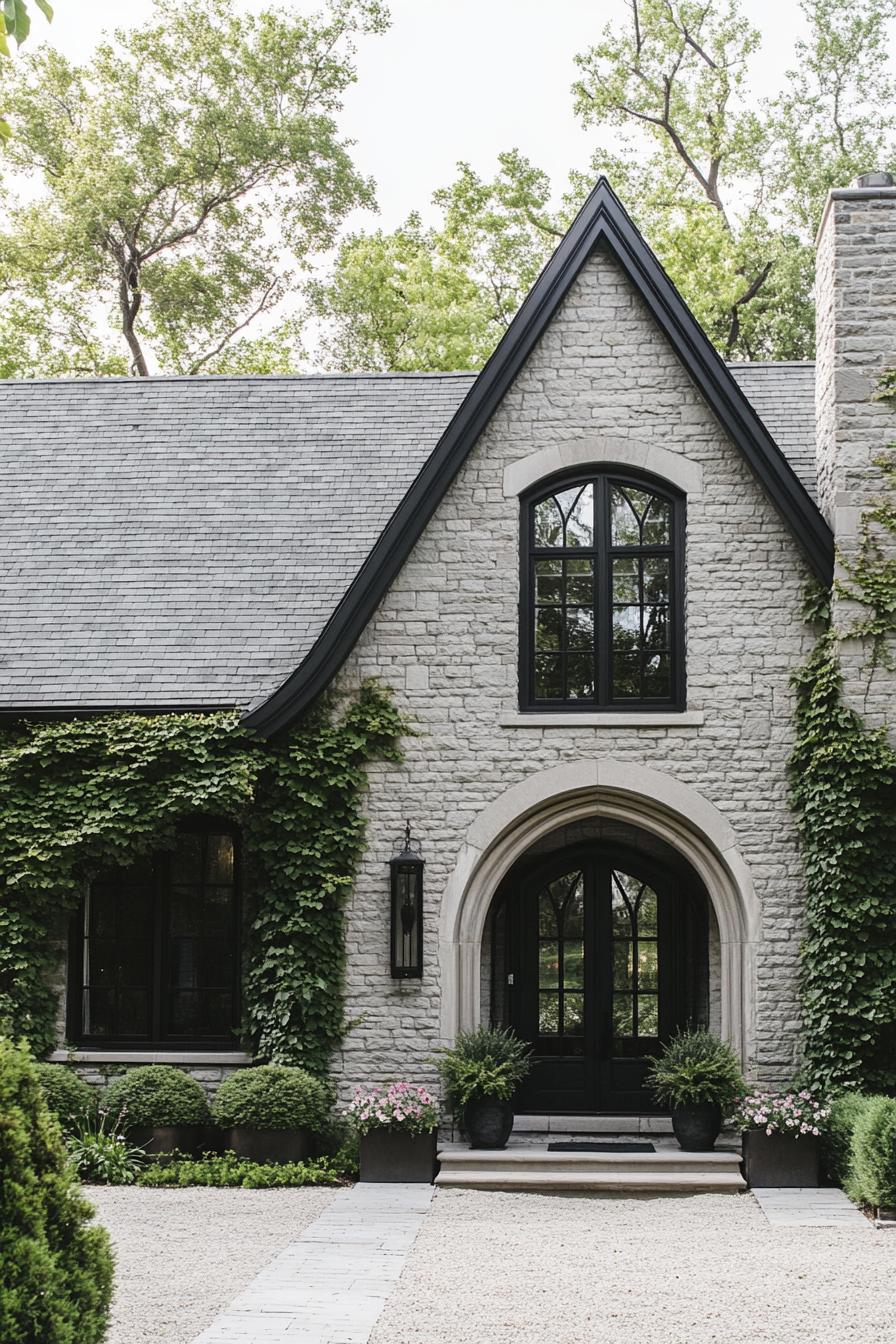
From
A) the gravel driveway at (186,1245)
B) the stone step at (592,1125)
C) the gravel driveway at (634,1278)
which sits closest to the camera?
the gravel driveway at (634,1278)

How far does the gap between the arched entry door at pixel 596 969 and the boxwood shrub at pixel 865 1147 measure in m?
2.02

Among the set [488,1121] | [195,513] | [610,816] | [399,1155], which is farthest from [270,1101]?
[195,513]

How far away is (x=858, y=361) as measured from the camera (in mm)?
11758

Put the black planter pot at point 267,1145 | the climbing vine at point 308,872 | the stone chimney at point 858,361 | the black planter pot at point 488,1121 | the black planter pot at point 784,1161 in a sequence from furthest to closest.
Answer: the climbing vine at point 308,872 < the stone chimney at point 858,361 < the black planter pot at point 488,1121 < the black planter pot at point 267,1145 < the black planter pot at point 784,1161

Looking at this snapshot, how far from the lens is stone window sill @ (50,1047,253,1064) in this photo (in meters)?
12.1

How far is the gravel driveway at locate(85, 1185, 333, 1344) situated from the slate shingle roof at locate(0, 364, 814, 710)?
4.01m

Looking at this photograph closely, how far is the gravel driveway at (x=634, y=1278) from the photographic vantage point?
7.01 meters

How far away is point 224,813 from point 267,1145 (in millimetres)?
2665

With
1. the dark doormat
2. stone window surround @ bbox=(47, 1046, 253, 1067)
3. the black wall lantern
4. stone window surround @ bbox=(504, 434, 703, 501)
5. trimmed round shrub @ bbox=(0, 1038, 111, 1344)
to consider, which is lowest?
the dark doormat

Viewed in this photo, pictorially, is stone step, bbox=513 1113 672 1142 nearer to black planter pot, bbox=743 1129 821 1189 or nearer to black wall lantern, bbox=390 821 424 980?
black planter pot, bbox=743 1129 821 1189

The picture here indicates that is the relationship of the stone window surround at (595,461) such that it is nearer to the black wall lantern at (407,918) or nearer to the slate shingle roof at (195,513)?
→ the slate shingle roof at (195,513)

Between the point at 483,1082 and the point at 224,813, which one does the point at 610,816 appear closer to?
the point at 483,1082

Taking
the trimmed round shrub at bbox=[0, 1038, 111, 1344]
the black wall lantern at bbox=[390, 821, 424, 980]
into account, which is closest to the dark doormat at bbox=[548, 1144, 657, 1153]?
the black wall lantern at bbox=[390, 821, 424, 980]

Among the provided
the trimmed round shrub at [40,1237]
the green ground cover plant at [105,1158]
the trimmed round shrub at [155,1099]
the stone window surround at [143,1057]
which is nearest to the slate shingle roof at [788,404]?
the stone window surround at [143,1057]
